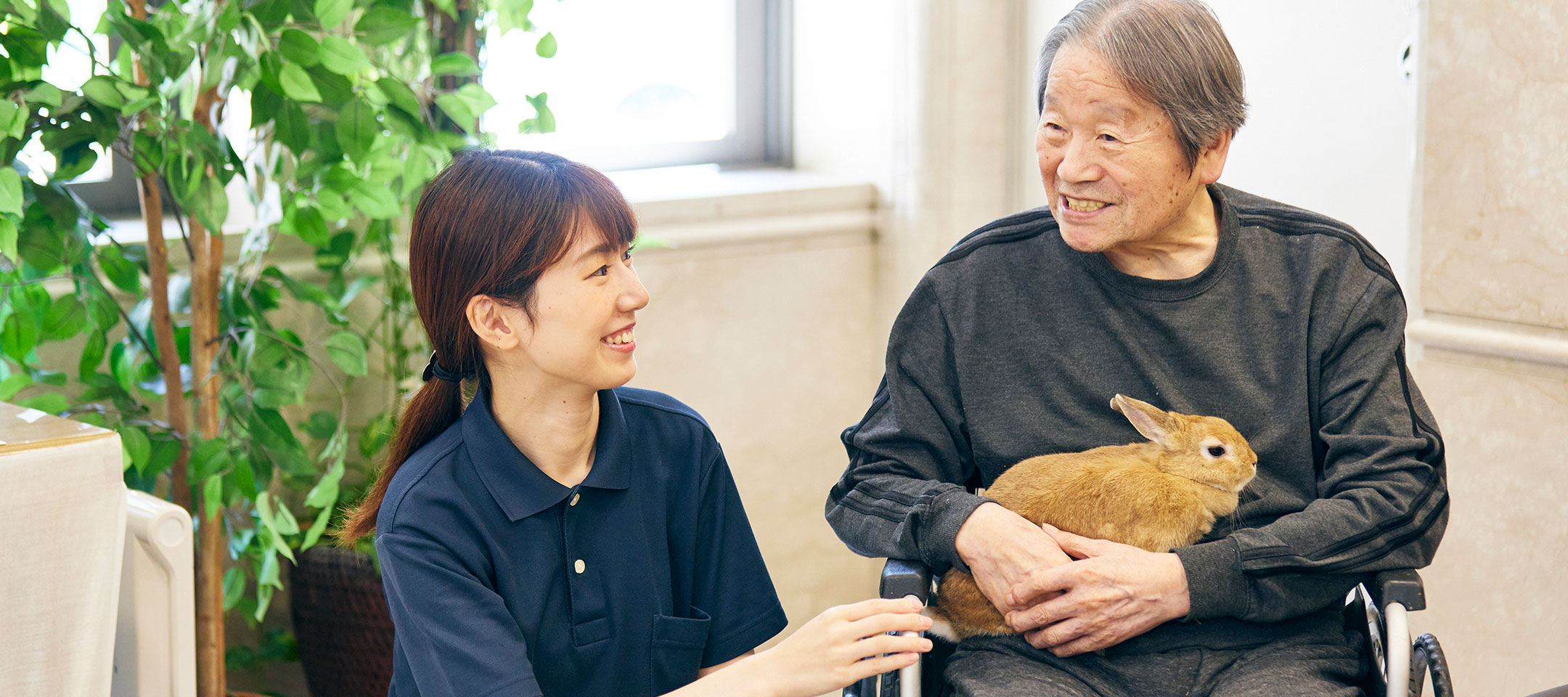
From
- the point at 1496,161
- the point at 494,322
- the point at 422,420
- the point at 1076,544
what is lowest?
the point at 1076,544

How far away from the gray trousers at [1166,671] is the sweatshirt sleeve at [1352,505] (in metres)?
0.06

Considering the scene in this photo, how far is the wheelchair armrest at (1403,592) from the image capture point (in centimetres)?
139

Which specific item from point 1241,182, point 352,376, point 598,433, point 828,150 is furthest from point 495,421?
point 828,150

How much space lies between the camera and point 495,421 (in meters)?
1.50

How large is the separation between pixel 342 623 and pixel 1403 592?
1.77 m

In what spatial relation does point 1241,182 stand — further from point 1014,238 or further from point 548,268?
point 548,268

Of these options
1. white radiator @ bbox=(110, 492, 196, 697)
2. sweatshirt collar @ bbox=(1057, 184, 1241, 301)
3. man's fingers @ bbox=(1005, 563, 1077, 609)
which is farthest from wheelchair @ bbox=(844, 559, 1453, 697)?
white radiator @ bbox=(110, 492, 196, 697)

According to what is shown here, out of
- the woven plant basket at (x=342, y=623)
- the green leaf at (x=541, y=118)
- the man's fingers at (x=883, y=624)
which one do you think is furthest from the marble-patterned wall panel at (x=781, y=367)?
the man's fingers at (x=883, y=624)

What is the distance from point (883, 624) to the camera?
128cm

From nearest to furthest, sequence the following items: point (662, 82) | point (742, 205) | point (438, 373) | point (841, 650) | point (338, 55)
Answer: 1. point (841, 650)
2. point (438, 373)
3. point (338, 55)
4. point (742, 205)
5. point (662, 82)

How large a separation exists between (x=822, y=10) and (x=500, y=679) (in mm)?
2244

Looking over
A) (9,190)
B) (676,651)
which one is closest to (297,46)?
(9,190)

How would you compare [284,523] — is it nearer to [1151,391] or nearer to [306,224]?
[306,224]

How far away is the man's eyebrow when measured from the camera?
4.70ft
